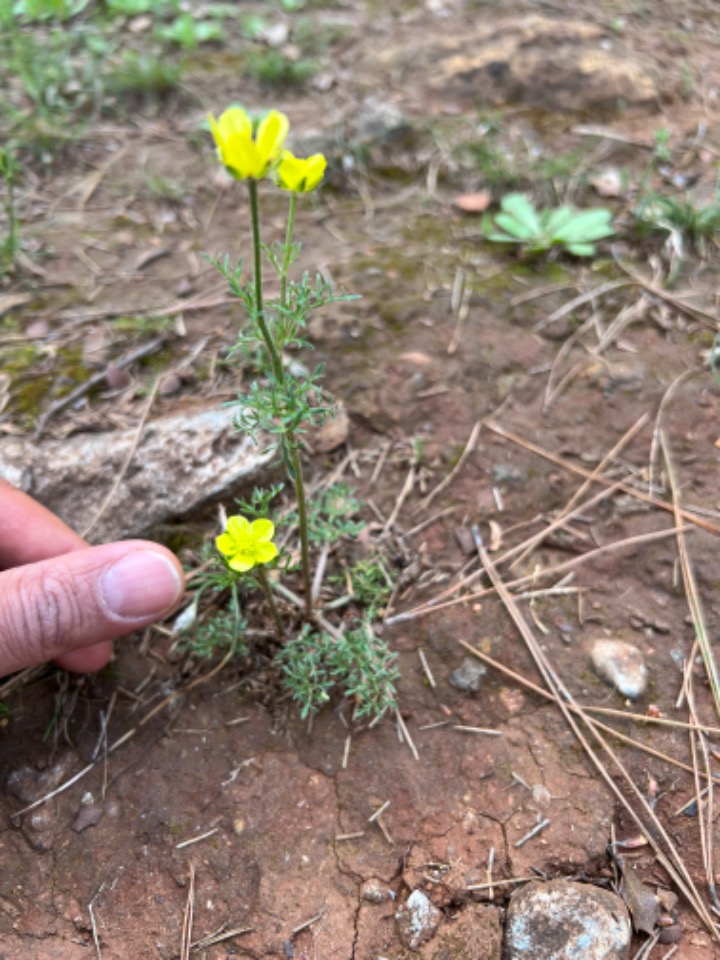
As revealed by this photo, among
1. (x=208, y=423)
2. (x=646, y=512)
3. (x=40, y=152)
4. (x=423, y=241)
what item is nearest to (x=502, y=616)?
(x=646, y=512)

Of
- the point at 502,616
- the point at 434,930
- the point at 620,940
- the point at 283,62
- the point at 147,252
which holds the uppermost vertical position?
the point at 283,62

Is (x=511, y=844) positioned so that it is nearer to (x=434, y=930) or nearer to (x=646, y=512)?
(x=434, y=930)

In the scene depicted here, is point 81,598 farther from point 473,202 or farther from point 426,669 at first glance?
point 473,202

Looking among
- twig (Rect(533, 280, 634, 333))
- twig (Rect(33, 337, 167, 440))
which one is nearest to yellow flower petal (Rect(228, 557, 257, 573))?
twig (Rect(33, 337, 167, 440))

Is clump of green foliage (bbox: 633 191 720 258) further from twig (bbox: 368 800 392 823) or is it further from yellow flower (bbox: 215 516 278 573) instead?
twig (bbox: 368 800 392 823)

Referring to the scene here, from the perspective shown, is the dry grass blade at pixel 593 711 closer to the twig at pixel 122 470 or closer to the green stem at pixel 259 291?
the green stem at pixel 259 291

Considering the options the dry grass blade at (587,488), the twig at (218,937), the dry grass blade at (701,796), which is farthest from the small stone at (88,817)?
the dry grass blade at (701,796)
